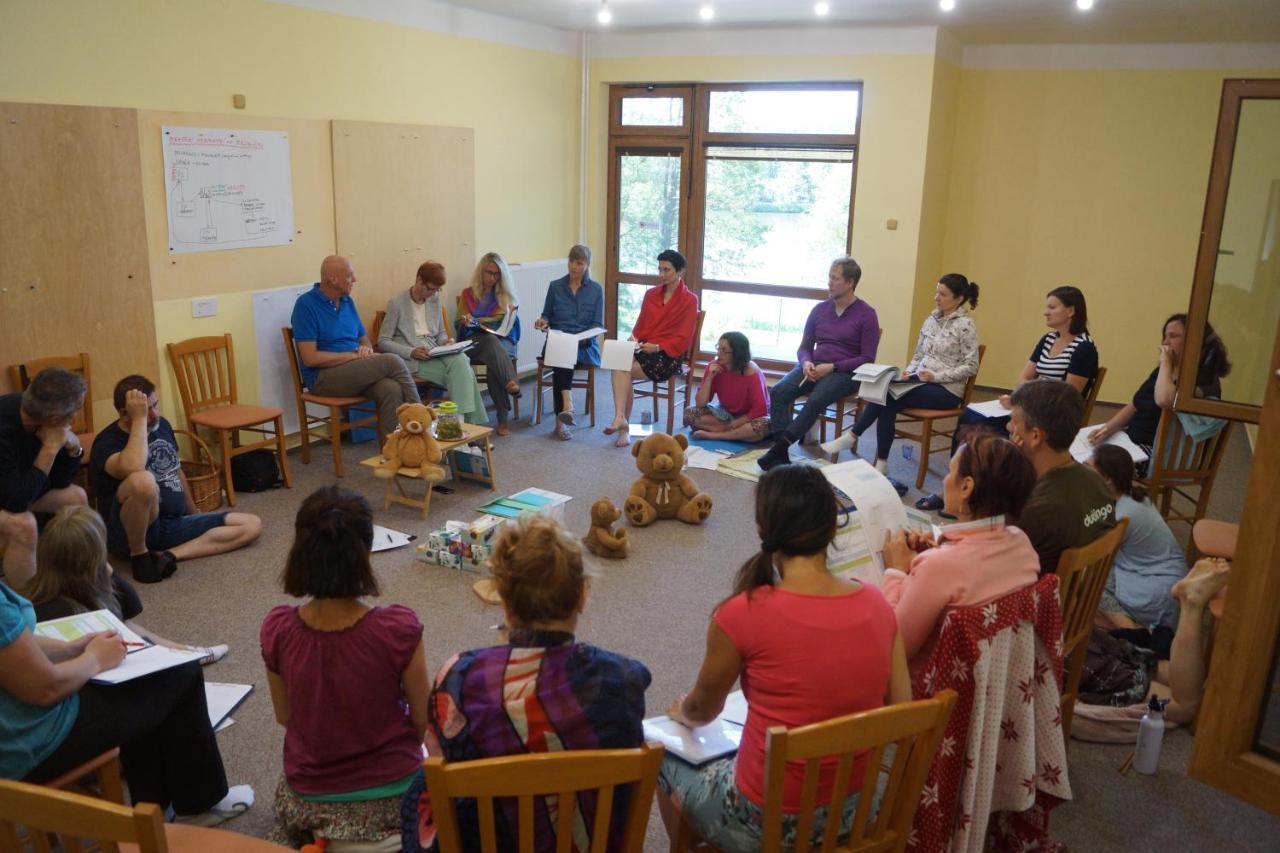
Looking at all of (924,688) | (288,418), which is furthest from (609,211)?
(924,688)

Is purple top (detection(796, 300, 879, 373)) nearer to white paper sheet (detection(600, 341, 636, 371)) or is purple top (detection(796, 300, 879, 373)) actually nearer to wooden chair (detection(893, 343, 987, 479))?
wooden chair (detection(893, 343, 987, 479))

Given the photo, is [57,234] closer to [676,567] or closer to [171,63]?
[171,63]

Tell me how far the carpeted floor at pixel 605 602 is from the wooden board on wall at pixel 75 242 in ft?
3.43

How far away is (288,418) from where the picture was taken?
587 cm

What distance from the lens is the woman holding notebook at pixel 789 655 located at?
6.15 ft

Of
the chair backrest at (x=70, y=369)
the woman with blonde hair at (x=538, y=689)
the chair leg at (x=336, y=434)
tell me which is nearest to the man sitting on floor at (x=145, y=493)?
the chair backrest at (x=70, y=369)

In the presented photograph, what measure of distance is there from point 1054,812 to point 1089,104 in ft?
19.8

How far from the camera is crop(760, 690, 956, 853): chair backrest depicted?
1.67 metres

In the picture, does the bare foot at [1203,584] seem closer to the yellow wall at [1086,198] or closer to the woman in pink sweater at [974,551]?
the woman in pink sweater at [974,551]

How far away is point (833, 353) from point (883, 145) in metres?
1.94

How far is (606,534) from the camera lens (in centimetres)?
448

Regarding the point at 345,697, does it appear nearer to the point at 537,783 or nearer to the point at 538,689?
the point at 538,689

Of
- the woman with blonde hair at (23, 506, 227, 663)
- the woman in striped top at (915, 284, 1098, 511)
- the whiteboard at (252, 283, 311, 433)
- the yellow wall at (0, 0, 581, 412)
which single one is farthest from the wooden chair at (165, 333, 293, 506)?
the woman in striped top at (915, 284, 1098, 511)

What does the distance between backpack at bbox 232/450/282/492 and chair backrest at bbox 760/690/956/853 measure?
13.2 feet
